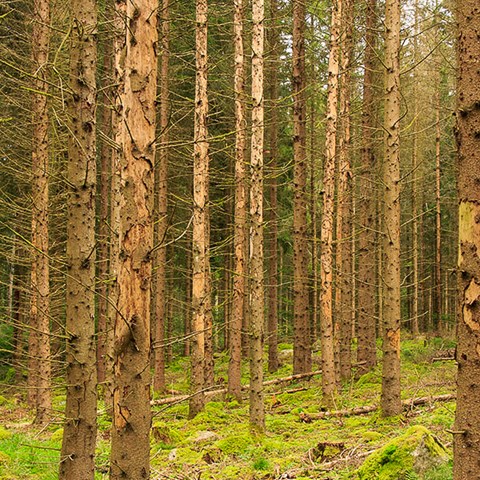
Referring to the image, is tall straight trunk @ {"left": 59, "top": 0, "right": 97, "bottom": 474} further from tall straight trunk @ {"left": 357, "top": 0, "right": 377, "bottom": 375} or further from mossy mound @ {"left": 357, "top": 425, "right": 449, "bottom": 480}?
tall straight trunk @ {"left": 357, "top": 0, "right": 377, "bottom": 375}

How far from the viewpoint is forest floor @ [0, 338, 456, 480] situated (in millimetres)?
7090

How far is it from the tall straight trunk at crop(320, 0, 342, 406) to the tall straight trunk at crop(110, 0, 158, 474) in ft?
27.2

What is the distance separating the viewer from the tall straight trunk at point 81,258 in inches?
189

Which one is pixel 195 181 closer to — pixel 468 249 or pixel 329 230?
pixel 329 230

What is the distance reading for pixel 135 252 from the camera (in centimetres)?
395

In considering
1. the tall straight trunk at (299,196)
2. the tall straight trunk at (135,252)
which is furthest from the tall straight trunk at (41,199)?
the tall straight trunk at (135,252)

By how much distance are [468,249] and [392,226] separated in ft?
17.4

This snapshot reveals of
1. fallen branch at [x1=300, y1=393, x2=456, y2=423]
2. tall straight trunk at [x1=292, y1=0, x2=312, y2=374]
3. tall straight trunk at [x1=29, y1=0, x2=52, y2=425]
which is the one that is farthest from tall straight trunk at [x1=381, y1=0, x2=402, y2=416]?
tall straight trunk at [x1=29, y1=0, x2=52, y2=425]

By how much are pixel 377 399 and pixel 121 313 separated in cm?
1004

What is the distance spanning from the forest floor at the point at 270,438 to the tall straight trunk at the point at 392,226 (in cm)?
71

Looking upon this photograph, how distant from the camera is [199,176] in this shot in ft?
39.3

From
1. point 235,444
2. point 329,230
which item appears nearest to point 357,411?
point 235,444

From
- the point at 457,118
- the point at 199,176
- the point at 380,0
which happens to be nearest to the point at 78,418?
the point at 457,118

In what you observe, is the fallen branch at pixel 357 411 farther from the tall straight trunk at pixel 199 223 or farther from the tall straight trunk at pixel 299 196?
the tall straight trunk at pixel 299 196
